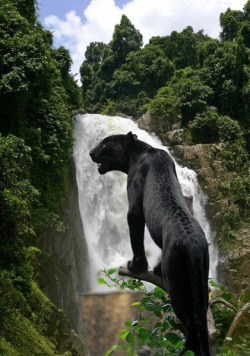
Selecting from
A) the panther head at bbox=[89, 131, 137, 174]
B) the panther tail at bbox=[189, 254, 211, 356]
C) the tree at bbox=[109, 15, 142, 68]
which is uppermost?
the tree at bbox=[109, 15, 142, 68]

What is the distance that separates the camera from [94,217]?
59.7 ft

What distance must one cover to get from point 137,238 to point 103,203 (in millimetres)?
16551

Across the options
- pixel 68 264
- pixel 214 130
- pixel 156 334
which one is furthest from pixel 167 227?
pixel 214 130

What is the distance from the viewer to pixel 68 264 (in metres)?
12.8

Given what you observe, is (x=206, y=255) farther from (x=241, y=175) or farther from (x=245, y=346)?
(x=241, y=175)

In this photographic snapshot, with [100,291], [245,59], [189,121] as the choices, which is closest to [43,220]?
[100,291]

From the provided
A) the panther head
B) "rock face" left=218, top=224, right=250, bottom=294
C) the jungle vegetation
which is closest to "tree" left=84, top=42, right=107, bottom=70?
the jungle vegetation

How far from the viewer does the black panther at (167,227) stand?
1.60 m

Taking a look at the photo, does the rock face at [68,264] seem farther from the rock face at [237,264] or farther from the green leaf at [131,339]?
the green leaf at [131,339]

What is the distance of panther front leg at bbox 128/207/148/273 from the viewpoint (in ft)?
6.82

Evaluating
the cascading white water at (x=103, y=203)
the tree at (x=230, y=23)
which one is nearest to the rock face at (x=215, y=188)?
the cascading white water at (x=103, y=203)

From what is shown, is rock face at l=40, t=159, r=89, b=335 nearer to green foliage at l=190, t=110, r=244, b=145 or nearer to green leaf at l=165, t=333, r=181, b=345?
green leaf at l=165, t=333, r=181, b=345

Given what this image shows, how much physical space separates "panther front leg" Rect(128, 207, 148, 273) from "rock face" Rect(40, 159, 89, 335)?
761 cm

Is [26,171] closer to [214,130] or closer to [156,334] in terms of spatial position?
[156,334]
